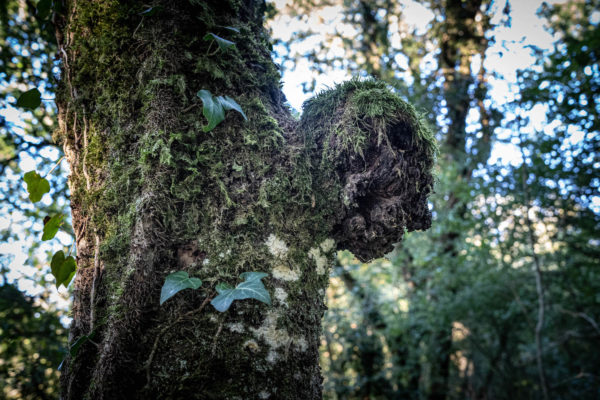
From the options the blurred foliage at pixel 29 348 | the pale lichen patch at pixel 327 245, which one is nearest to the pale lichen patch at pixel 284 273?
the pale lichen patch at pixel 327 245

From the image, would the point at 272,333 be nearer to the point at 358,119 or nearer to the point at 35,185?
the point at 358,119

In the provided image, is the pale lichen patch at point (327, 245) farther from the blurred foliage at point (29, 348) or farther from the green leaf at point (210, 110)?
the blurred foliage at point (29, 348)

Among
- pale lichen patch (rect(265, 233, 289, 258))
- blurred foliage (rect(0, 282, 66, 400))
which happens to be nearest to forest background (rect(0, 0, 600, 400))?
blurred foliage (rect(0, 282, 66, 400))

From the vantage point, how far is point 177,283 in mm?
1201

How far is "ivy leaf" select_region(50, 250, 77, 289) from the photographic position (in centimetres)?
163

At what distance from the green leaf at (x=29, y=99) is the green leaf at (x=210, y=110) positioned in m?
1.09

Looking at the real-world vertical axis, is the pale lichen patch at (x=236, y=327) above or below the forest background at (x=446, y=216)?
below

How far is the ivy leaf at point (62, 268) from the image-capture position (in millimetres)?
1633

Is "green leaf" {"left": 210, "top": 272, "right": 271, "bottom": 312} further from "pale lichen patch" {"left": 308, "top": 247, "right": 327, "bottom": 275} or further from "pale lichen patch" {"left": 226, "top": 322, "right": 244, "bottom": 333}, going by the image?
"pale lichen patch" {"left": 308, "top": 247, "right": 327, "bottom": 275}

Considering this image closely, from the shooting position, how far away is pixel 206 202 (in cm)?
142

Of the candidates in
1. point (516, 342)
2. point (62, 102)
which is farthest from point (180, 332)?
point (516, 342)

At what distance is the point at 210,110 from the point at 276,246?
68cm

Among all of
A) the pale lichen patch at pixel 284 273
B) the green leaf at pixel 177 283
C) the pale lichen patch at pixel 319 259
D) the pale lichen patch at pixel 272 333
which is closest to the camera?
the green leaf at pixel 177 283

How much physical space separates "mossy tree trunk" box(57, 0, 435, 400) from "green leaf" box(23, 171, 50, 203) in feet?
1.10
